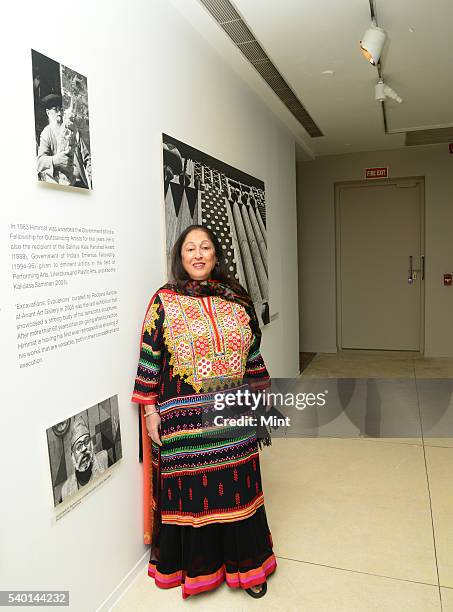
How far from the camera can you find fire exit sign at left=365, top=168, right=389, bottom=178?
21.0 feet

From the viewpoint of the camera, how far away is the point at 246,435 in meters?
2.08

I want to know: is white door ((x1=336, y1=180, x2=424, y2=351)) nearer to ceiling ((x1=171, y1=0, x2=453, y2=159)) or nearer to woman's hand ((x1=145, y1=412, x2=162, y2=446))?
ceiling ((x1=171, y1=0, x2=453, y2=159))

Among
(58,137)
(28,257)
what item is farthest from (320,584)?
(58,137)

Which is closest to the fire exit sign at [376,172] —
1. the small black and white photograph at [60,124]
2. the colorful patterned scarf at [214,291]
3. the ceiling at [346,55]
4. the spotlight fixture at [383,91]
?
the ceiling at [346,55]

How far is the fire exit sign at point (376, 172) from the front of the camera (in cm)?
640

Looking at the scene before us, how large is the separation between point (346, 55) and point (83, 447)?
2960 millimetres

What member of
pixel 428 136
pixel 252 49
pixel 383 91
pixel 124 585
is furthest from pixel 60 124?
pixel 428 136

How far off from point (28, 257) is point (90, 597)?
4.22 feet

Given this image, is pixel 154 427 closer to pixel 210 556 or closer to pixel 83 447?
pixel 83 447

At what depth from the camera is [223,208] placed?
3.23m

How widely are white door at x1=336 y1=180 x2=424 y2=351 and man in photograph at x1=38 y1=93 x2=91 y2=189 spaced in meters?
5.39

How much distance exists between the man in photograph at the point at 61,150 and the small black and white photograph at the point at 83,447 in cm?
82

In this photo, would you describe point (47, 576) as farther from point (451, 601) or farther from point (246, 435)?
point (451, 601)

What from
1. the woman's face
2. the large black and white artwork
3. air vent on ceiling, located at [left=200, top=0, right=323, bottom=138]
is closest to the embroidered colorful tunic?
the woman's face
